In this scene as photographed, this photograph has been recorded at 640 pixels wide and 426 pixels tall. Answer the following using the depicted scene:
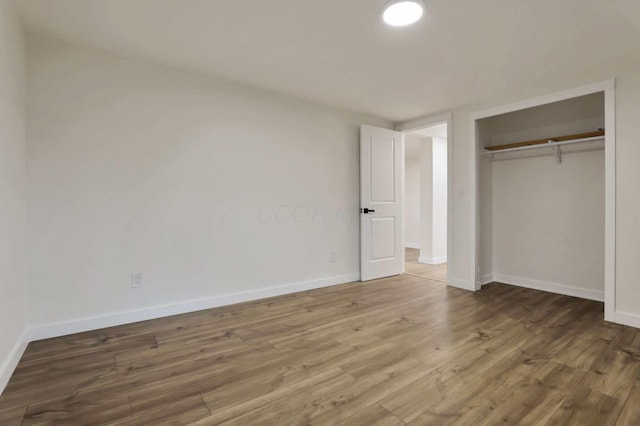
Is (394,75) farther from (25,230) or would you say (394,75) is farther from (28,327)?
(28,327)

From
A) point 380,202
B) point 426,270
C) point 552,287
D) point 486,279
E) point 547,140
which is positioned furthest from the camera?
point 426,270

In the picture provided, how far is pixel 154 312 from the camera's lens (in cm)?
286

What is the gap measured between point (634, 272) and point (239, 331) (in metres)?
3.45

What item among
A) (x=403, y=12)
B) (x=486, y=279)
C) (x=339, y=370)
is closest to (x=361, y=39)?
(x=403, y=12)

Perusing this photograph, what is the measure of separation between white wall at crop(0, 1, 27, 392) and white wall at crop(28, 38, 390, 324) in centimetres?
17

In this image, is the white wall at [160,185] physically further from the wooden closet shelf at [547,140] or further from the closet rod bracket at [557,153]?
the closet rod bracket at [557,153]

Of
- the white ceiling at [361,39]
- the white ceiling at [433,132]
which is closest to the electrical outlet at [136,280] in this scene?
the white ceiling at [361,39]

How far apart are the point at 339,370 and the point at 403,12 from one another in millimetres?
2308

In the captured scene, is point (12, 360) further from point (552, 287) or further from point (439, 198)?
point (439, 198)

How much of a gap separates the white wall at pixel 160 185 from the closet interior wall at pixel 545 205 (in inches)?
91.7

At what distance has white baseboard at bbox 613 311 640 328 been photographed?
8.88 ft

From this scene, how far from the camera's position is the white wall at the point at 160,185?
2457mm

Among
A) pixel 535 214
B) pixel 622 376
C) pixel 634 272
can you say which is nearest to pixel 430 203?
pixel 535 214

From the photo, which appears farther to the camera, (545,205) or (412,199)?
(412,199)
